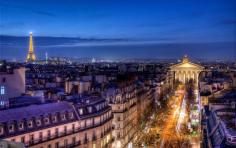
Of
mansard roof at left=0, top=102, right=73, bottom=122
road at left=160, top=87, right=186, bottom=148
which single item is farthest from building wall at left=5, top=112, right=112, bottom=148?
road at left=160, top=87, right=186, bottom=148

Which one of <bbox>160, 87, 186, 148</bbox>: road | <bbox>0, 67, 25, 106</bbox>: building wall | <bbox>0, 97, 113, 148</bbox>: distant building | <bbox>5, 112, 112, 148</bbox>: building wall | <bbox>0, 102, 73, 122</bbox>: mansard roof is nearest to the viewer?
<bbox>0, 97, 113, 148</bbox>: distant building

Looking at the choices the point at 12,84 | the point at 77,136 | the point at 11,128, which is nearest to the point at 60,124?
the point at 77,136

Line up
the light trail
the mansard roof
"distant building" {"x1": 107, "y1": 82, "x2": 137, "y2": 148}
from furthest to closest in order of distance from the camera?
the light trail < "distant building" {"x1": 107, "y1": 82, "x2": 137, "y2": 148} < the mansard roof

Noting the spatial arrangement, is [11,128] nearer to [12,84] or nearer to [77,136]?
[77,136]

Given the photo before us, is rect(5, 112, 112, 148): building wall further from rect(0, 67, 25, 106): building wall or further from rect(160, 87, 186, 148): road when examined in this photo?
rect(160, 87, 186, 148): road

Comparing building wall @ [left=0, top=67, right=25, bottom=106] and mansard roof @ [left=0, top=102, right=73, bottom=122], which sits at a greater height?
building wall @ [left=0, top=67, right=25, bottom=106]

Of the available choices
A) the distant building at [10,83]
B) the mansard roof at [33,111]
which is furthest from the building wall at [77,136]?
the distant building at [10,83]

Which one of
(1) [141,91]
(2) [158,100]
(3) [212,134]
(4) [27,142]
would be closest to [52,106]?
(4) [27,142]

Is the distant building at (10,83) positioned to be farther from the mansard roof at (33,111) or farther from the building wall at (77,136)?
the building wall at (77,136)

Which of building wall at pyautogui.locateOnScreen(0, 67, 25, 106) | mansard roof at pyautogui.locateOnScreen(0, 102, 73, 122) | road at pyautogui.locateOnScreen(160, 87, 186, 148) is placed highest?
building wall at pyautogui.locateOnScreen(0, 67, 25, 106)
